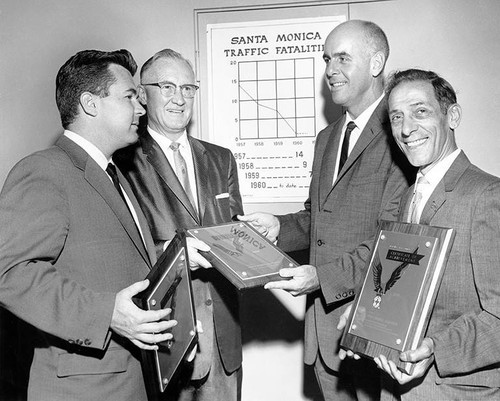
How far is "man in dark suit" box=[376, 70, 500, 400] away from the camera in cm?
175

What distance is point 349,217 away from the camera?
2574 millimetres

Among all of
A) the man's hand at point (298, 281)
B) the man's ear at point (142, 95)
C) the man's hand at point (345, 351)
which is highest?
the man's ear at point (142, 95)

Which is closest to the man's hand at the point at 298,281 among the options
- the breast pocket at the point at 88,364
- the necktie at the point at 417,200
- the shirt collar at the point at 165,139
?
the necktie at the point at 417,200

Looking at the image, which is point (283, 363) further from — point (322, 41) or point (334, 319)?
point (322, 41)

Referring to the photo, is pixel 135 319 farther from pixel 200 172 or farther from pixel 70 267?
pixel 200 172

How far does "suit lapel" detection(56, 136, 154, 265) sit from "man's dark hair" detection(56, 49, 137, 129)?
16 centimetres

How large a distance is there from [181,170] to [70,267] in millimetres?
973

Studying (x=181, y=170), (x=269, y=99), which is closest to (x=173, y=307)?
(x=181, y=170)

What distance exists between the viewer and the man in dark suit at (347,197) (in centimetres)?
247

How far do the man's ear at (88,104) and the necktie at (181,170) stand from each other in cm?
64

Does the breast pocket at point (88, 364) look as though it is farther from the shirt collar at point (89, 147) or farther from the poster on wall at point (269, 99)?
the poster on wall at point (269, 99)

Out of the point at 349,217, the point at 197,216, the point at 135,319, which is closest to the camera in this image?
the point at 135,319

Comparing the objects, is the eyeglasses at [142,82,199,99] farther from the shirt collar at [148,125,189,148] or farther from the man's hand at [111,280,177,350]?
the man's hand at [111,280,177,350]

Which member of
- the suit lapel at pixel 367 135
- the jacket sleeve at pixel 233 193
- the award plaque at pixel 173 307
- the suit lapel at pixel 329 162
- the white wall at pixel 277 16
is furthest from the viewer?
the white wall at pixel 277 16
